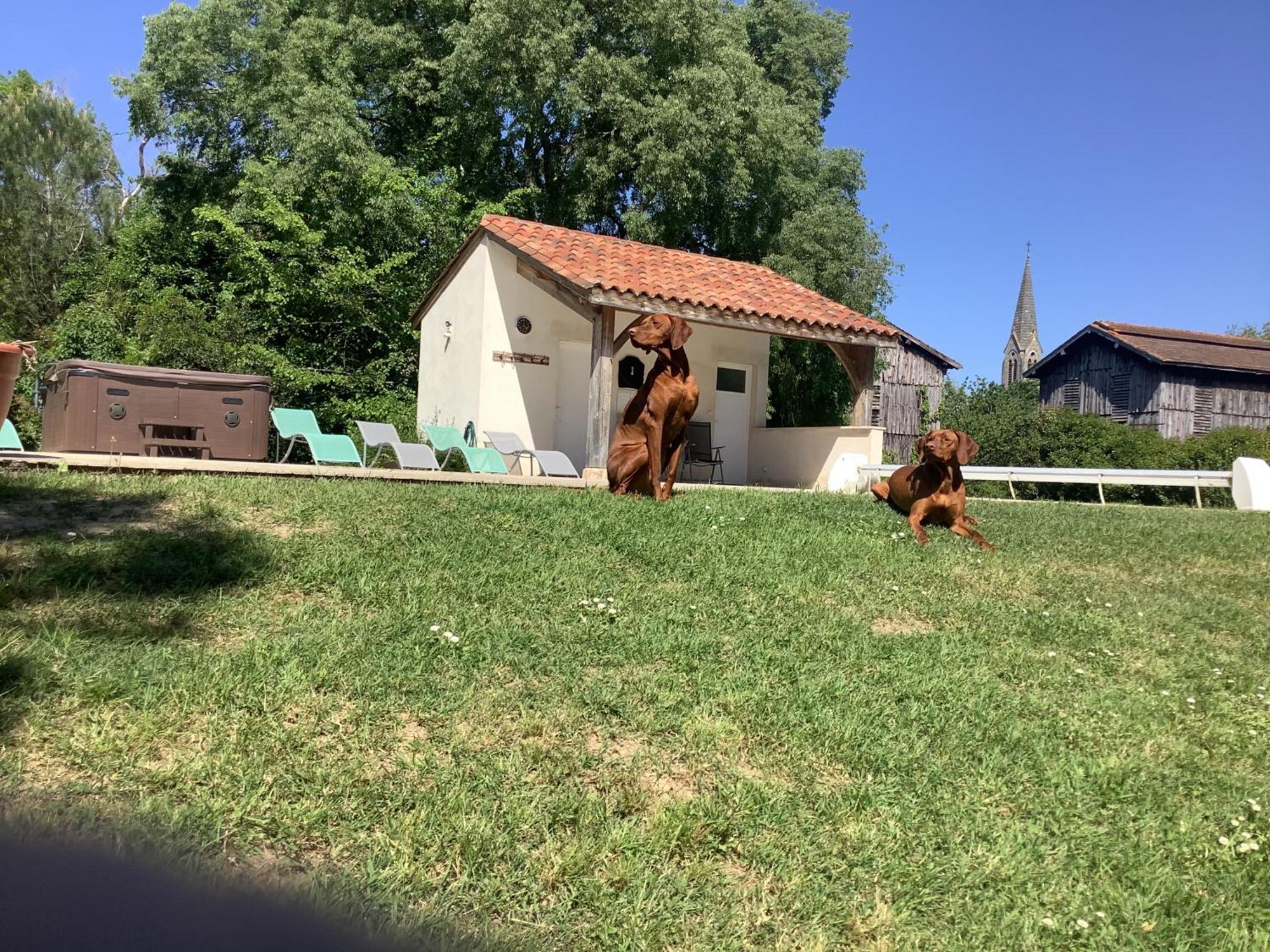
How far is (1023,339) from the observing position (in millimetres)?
77812

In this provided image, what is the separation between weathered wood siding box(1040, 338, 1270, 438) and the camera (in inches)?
1159

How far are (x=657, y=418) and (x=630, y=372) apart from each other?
6.88 m

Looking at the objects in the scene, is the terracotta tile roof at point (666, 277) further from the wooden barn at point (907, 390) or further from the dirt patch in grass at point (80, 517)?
the wooden barn at point (907, 390)

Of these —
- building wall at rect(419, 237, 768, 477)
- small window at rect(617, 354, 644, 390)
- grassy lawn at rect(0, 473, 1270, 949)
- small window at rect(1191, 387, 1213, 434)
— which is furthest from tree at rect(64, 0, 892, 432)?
small window at rect(1191, 387, 1213, 434)

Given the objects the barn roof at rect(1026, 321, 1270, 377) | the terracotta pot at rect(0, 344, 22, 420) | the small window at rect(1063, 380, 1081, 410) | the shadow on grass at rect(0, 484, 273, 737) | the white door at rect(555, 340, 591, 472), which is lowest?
the shadow on grass at rect(0, 484, 273, 737)

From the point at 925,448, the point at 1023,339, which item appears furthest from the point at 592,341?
the point at 1023,339

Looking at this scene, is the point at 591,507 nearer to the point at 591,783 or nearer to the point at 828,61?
the point at 591,783

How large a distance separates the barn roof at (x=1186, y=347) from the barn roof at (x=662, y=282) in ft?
64.7

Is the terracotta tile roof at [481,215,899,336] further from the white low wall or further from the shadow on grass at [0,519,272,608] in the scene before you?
the shadow on grass at [0,519,272,608]

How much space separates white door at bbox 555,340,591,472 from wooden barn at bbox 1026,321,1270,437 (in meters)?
23.2

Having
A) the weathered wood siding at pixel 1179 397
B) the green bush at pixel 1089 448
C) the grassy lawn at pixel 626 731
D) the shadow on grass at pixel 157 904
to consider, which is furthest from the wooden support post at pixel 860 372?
the weathered wood siding at pixel 1179 397

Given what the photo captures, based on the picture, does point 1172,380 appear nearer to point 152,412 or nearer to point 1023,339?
point 152,412

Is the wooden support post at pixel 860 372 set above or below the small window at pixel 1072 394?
below

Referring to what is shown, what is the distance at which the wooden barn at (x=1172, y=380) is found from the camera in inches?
1158
